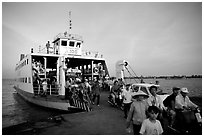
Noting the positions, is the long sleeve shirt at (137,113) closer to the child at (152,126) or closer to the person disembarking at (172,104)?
the child at (152,126)

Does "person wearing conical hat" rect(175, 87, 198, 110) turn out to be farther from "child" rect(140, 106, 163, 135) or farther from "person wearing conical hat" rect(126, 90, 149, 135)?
"child" rect(140, 106, 163, 135)

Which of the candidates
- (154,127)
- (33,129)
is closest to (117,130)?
Answer: (154,127)

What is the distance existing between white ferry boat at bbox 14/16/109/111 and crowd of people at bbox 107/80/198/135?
3863 mm

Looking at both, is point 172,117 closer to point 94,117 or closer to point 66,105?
point 94,117

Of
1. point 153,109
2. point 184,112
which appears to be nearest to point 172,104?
point 184,112

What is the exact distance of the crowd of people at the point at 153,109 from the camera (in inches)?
100

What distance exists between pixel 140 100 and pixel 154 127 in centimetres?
67

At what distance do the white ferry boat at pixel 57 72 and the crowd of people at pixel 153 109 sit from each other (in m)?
3.86

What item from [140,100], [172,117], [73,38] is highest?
[73,38]

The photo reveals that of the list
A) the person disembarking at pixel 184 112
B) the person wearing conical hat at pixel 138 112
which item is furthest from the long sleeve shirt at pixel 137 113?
the person disembarking at pixel 184 112

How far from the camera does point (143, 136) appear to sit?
2.53m

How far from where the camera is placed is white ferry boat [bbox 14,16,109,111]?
8709 mm

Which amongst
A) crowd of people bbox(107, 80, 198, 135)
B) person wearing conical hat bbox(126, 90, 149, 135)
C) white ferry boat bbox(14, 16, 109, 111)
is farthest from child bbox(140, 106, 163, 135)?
white ferry boat bbox(14, 16, 109, 111)

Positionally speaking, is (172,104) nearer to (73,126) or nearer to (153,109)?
(153,109)
